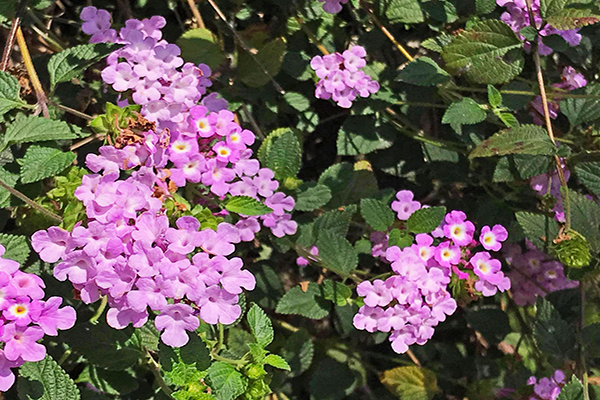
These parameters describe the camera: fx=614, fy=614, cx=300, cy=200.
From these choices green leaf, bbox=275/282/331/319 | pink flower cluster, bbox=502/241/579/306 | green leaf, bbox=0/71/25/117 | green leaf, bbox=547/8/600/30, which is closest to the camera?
green leaf, bbox=0/71/25/117

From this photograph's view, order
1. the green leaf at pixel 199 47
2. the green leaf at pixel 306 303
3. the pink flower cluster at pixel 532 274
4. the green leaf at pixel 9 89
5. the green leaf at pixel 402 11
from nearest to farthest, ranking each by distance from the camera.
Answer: the green leaf at pixel 9 89
the green leaf at pixel 306 303
the green leaf at pixel 199 47
the green leaf at pixel 402 11
the pink flower cluster at pixel 532 274

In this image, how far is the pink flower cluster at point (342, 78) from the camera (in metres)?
1.60

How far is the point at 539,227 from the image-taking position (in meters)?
1.55

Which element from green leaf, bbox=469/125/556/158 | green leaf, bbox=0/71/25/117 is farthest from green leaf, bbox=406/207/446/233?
green leaf, bbox=0/71/25/117

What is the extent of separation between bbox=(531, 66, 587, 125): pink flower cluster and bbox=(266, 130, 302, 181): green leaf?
2.31 feet

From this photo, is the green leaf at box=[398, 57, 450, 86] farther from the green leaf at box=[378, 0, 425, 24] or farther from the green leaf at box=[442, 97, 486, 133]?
the green leaf at box=[378, 0, 425, 24]

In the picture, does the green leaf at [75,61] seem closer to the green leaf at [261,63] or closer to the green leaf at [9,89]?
the green leaf at [9,89]

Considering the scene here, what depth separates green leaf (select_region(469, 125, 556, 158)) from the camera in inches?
55.5

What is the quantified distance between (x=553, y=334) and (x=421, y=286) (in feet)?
1.80

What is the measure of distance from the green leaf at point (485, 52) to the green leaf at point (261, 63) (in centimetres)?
44

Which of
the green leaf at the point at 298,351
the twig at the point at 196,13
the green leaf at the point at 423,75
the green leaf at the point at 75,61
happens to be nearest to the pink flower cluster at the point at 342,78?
the green leaf at the point at 423,75

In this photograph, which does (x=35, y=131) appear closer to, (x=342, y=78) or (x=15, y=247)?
(x=15, y=247)

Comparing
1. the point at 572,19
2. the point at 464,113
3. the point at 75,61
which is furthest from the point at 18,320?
the point at 572,19

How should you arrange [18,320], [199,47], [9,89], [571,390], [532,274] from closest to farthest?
[18,320]
[9,89]
[571,390]
[199,47]
[532,274]
